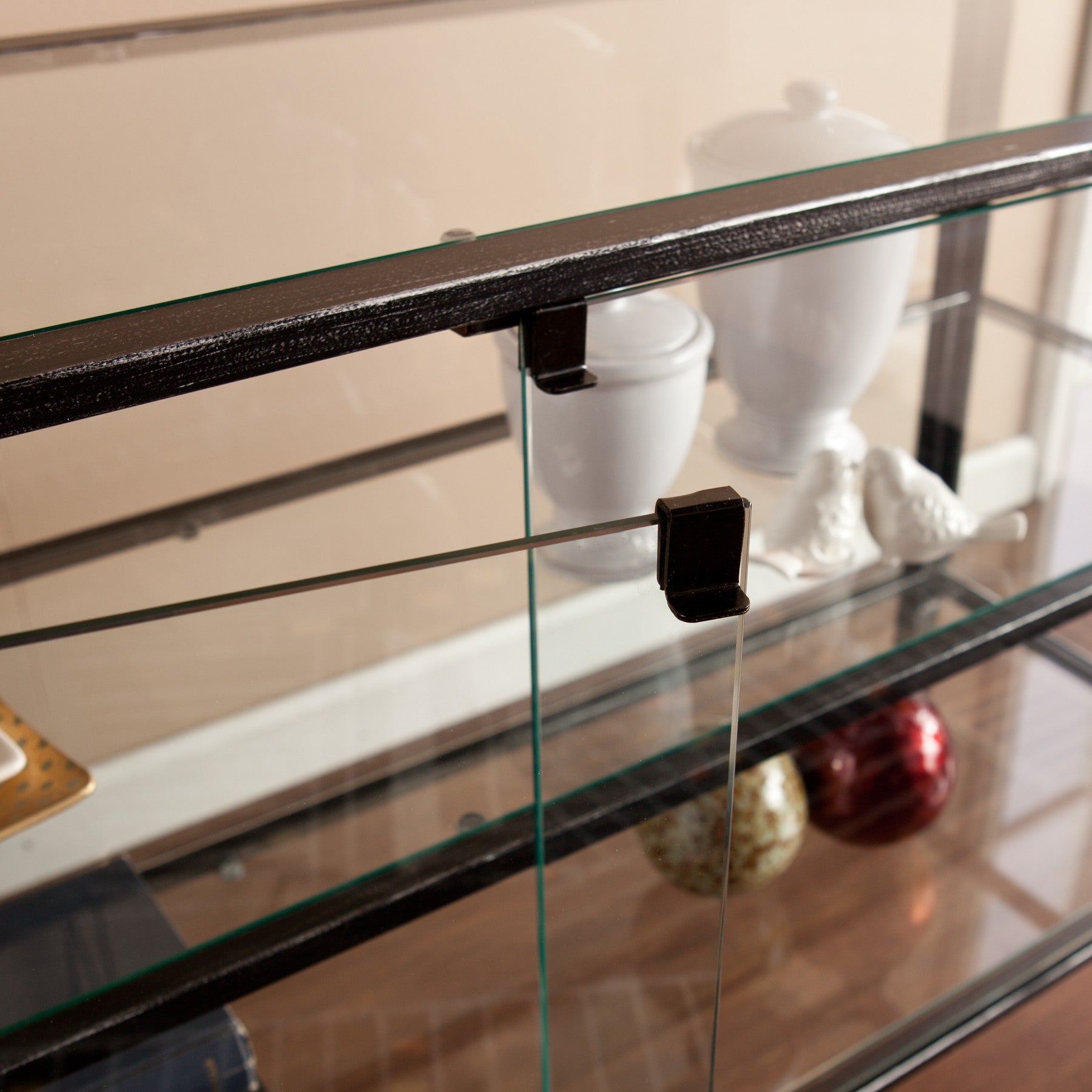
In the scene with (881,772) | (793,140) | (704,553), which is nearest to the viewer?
(704,553)

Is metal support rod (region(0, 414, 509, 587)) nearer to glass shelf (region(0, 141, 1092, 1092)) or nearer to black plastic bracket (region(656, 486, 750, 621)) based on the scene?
glass shelf (region(0, 141, 1092, 1092))

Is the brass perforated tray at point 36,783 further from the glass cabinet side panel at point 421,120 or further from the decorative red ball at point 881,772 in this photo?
the decorative red ball at point 881,772

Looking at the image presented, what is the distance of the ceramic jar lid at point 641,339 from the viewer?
0.44 metres

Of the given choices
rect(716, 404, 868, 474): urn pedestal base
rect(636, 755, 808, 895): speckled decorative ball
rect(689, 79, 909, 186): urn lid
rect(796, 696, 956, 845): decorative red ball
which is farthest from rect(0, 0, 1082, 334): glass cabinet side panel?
rect(796, 696, 956, 845): decorative red ball

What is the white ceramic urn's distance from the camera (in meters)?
0.42

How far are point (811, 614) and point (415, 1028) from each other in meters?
0.25

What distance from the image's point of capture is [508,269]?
367mm

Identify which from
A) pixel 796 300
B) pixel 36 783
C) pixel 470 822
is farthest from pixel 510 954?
pixel 796 300

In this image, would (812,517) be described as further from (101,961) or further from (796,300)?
(101,961)

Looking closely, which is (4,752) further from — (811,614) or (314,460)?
(811,614)

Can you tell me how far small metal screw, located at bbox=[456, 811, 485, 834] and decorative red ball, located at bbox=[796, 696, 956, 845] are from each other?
13.0 inches

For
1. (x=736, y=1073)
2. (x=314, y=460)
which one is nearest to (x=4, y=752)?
(x=314, y=460)

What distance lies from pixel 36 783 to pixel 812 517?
1.08ft

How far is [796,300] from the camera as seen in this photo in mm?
512
